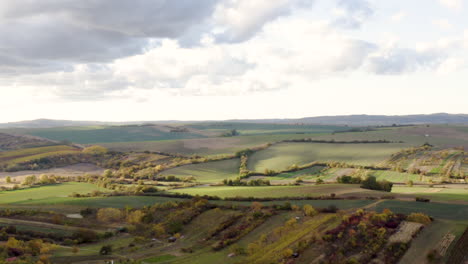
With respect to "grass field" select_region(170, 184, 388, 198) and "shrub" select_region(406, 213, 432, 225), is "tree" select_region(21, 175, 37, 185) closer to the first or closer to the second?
"grass field" select_region(170, 184, 388, 198)

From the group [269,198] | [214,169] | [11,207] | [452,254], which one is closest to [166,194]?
[269,198]

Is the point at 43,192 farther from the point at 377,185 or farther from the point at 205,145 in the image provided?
the point at 205,145

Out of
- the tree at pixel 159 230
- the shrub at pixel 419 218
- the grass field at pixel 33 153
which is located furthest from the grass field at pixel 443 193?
the grass field at pixel 33 153

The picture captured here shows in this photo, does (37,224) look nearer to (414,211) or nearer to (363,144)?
(414,211)

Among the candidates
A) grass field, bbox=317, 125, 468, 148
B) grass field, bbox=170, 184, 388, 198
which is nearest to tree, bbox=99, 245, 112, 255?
grass field, bbox=170, 184, 388, 198

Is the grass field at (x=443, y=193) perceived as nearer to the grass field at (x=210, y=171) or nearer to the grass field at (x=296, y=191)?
the grass field at (x=296, y=191)

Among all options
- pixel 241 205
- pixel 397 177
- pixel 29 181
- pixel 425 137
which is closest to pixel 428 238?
pixel 241 205
